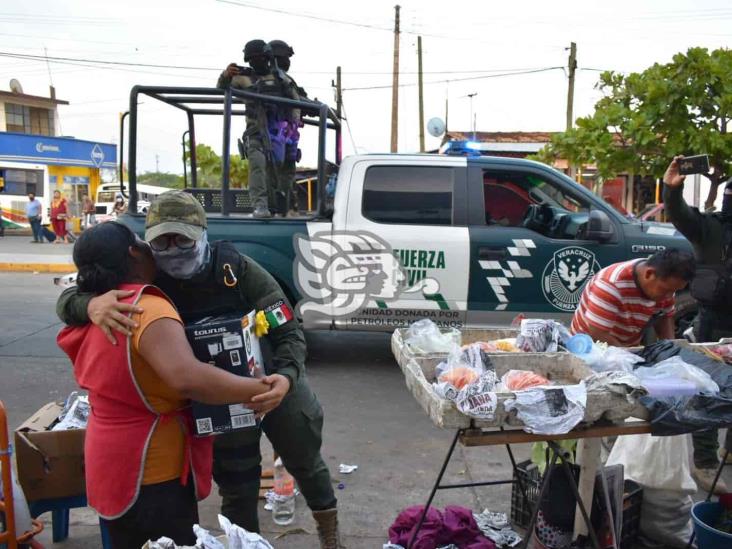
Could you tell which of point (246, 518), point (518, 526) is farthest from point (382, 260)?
Answer: point (246, 518)

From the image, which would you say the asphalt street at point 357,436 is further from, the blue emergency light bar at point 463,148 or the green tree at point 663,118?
the green tree at point 663,118

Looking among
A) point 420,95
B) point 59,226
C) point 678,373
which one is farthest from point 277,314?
point 420,95

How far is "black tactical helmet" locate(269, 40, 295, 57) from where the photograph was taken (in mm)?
6062

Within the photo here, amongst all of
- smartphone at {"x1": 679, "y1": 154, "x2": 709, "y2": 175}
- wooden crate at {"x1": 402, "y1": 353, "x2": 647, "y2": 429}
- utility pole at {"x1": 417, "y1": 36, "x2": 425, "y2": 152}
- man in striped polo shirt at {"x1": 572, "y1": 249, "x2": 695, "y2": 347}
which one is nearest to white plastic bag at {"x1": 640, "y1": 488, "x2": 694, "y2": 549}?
man in striped polo shirt at {"x1": 572, "y1": 249, "x2": 695, "y2": 347}

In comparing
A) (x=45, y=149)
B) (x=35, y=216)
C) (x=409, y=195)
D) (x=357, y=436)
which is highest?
(x=45, y=149)

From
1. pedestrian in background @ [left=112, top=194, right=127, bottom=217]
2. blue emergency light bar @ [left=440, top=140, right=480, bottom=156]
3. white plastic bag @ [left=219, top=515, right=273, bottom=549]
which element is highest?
blue emergency light bar @ [left=440, top=140, right=480, bottom=156]

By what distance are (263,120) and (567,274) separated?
3.15 m

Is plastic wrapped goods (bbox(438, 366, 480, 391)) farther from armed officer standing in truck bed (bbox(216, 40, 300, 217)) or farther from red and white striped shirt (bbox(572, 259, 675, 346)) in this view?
armed officer standing in truck bed (bbox(216, 40, 300, 217))

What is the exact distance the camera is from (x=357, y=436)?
4.64 metres

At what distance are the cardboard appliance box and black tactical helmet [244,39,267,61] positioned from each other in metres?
4.20

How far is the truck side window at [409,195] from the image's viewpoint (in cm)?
573

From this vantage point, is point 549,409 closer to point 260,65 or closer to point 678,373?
point 678,373

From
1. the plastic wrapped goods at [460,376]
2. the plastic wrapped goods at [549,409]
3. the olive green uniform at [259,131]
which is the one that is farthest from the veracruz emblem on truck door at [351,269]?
the plastic wrapped goods at [549,409]

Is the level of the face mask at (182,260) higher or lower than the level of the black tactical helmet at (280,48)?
lower
